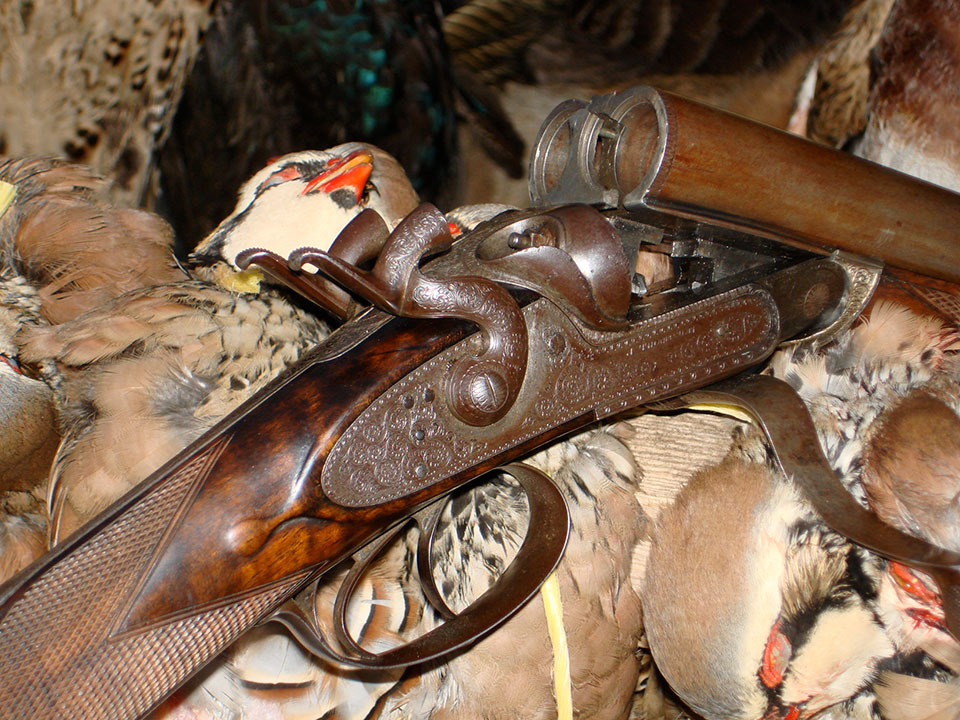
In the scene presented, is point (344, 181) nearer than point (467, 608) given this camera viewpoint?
No

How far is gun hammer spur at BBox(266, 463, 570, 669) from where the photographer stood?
2.73 feet

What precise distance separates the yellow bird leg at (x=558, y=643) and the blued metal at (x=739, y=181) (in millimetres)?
547

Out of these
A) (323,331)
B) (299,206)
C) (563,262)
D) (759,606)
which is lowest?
(759,606)

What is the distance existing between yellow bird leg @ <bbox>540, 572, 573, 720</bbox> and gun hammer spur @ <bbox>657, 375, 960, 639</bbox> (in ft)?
1.02

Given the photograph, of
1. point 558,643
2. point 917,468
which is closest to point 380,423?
point 558,643

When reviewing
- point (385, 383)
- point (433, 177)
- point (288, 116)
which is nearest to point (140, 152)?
point (288, 116)

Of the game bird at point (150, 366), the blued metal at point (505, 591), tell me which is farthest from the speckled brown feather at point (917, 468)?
the game bird at point (150, 366)

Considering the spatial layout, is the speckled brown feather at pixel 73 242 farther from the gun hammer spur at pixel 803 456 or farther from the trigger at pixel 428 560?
the gun hammer spur at pixel 803 456

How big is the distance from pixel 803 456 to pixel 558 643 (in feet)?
1.42

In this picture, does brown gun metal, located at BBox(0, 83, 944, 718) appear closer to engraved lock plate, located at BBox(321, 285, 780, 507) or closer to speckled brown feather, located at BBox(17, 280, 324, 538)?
engraved lock plate, located at BBox(321, 285, 780, 507)

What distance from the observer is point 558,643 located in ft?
3.24

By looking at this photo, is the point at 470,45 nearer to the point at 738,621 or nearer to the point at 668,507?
the point at 668,507

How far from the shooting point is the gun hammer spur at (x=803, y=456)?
2.86 feet

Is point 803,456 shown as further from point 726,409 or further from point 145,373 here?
point 145,373
